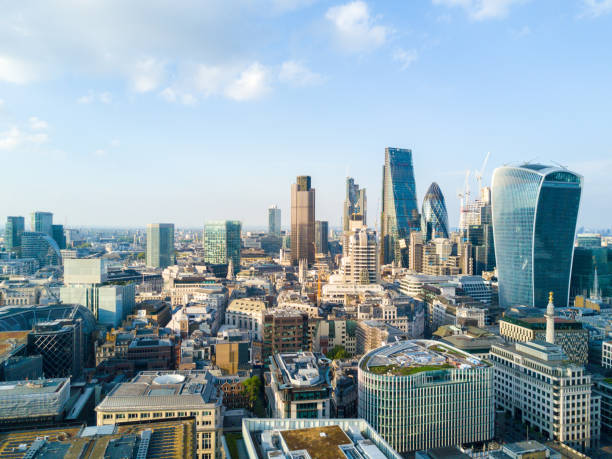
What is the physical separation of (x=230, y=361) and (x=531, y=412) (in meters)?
40.7

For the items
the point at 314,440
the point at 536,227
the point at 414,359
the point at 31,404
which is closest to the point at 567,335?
the point at 414,359

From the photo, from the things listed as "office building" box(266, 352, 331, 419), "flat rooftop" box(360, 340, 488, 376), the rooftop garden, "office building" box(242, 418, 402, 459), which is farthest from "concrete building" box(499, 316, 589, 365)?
"office building" box(242, 418, 402, 459)

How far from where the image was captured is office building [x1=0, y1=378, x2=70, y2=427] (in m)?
43.5

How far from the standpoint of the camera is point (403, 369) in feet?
175

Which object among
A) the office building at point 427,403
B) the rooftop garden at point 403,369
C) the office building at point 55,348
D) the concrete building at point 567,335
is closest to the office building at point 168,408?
the office building at point 427,403

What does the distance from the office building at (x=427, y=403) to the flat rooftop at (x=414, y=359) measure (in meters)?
0.11

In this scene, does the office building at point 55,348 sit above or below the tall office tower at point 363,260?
below

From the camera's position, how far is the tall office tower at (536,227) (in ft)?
362

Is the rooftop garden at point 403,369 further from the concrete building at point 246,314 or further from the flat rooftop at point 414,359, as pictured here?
the concrete building at point 246,314

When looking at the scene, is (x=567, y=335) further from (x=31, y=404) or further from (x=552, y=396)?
(x=31, y=404)

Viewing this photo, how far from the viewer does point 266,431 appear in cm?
3728

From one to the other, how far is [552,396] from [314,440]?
113 ft

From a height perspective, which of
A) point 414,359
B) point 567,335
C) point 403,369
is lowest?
point 567,335

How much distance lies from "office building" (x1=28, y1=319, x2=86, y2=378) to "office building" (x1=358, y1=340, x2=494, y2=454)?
141 ft
